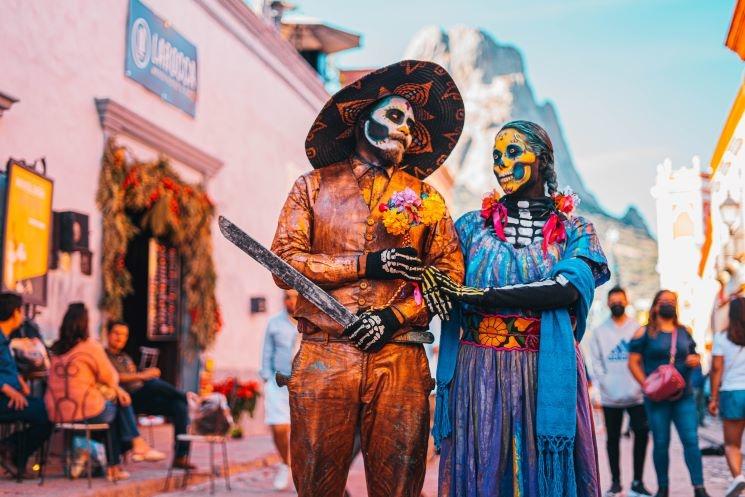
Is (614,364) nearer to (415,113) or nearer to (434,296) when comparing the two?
(415,113)

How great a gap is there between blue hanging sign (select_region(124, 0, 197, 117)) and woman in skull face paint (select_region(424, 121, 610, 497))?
331 inches

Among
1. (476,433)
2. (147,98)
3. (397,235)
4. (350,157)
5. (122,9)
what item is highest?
(122,9)

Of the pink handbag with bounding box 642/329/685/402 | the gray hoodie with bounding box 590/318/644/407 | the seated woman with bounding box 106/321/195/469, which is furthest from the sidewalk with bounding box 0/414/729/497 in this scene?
the pink handbag with bounding box 642/329/685/402

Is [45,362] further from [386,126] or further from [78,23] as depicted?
[386,126]

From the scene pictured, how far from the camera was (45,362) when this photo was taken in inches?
349

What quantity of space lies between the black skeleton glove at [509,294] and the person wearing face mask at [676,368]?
165 inches

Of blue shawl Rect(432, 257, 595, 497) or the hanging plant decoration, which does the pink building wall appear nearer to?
the hanging plant decoration

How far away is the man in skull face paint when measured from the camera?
409cm

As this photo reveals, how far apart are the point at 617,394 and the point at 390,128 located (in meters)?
5.07

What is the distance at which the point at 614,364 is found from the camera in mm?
8938

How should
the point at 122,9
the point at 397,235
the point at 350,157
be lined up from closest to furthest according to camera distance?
the point at 397,235, the point at 350,157, the point at 122,9

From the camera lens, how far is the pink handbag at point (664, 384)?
7828mm

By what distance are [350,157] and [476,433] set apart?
1299 millimetres

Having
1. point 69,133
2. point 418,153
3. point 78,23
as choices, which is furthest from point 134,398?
point 418,153
